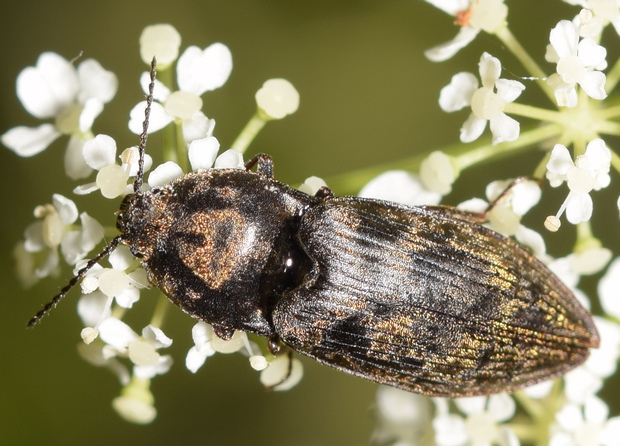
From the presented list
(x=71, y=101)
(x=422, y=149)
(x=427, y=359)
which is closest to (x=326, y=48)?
(x=422, y=149)

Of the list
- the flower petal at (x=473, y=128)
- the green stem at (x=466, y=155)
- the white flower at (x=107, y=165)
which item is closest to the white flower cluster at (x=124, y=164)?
the white flower at (x=107, y=165)

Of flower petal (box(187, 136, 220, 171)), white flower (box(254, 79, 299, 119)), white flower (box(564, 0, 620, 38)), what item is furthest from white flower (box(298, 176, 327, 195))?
white flower (box(564, 0, 620, 38))

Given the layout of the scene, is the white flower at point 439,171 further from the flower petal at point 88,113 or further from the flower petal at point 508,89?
the flower petal at point 88,113

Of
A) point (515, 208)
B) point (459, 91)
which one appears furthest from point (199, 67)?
point (515, 208)

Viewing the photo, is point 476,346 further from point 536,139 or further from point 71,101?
point 71,101

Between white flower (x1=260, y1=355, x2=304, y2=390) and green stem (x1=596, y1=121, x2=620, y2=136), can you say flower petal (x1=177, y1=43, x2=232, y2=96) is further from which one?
green stem (x1=596, y1=121, x2=620, y2=136)
